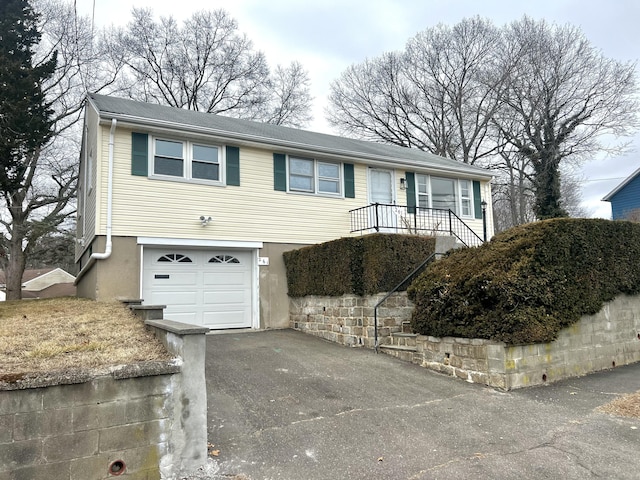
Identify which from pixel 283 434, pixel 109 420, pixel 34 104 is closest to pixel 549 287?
pixel 283 434

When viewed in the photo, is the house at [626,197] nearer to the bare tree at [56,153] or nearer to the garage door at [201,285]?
the garage door at [201,285]

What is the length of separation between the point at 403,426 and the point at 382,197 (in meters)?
9.25

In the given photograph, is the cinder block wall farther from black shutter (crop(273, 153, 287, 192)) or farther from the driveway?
black shutter (crop(273, 153, 287, 192))

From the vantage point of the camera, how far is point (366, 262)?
336 inches

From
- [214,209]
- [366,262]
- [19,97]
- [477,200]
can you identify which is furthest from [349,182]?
[19,97]

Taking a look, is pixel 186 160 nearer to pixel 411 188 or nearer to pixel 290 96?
pixel 411 188

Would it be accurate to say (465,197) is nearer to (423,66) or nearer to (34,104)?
(34,104)

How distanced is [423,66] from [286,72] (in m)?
9.42

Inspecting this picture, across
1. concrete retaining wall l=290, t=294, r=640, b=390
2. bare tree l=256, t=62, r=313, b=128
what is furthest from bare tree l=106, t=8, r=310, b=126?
concrete retaining wall l=290, t=294, r=640, b=390

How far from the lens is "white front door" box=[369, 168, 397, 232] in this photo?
12.4 meters

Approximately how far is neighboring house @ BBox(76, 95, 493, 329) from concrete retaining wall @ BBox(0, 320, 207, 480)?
6.62m

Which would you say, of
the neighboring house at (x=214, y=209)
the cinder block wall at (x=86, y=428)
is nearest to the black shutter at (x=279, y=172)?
the neighboring house at (x=214, y=209)

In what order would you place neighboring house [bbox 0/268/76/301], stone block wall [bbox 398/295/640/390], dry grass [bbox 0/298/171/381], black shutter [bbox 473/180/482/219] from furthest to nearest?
neighboring house [bbox 0/268/76/301] → black shutter [bbox 473/180/482/219] → stone block wall [bbox 398/295/640/390] → dry grass [bbox 0/298/171/381]

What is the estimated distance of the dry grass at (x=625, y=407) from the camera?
4758mm
